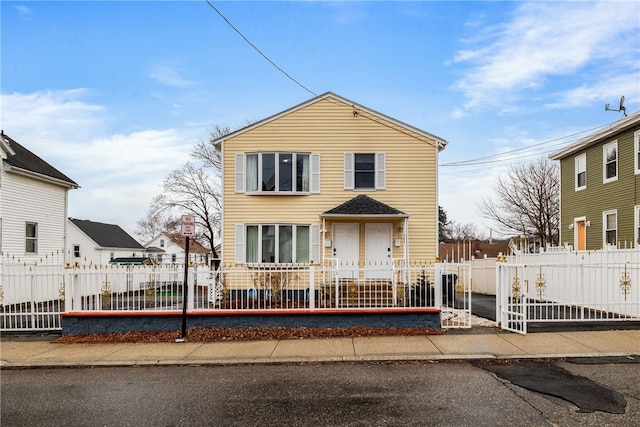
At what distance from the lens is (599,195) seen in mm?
18875

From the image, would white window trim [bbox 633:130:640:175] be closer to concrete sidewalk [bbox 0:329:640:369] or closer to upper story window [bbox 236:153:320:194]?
concrete sidewalk [bbox 0:329:640:369]

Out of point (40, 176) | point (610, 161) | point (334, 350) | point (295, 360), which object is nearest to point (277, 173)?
point (334, 350)

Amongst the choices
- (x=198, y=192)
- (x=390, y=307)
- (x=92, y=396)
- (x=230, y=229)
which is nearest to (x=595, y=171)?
(x=390, y=307)

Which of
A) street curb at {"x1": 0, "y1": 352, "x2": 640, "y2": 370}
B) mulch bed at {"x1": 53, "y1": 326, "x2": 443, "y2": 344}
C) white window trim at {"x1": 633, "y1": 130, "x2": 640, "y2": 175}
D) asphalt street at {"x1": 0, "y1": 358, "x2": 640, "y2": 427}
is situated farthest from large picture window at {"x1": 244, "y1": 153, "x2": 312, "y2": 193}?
white window trim at {"x1": 633, "y1": 130, "x2": 640, "y2": 175}

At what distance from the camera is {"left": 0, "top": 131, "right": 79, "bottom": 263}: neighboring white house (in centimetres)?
1762

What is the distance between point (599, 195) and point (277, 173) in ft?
43.2

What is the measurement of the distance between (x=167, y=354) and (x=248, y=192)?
8.50 meters

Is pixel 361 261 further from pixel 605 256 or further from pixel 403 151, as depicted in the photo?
pixel 605 256

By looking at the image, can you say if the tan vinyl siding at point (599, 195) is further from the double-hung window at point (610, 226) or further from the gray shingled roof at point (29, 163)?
the gray shingled roof at point (29, 163)

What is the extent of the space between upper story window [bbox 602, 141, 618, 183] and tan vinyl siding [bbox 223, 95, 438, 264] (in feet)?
→ 24.1

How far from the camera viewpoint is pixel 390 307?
10258 mm

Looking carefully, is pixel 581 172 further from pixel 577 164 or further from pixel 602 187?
pixel 602 187

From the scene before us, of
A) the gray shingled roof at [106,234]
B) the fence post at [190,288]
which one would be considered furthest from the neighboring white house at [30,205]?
the gray shingled roof at [106,234]

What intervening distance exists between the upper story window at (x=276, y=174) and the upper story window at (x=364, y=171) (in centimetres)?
111
